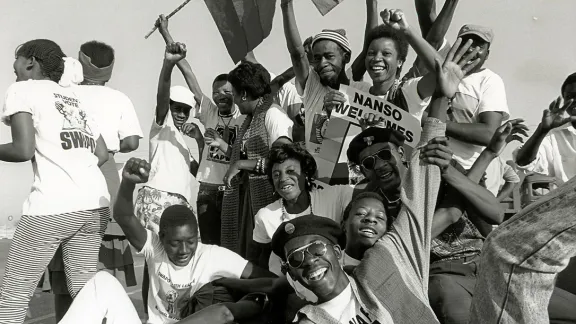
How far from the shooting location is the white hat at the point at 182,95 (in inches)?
227

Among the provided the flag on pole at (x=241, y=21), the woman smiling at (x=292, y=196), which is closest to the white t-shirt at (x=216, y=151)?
the flag on pole at (x=241, y=21)

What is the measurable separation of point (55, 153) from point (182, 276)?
1065 millimetres

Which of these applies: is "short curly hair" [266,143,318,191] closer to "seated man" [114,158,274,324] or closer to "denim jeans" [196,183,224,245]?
"seated man" [114,158,274,324]

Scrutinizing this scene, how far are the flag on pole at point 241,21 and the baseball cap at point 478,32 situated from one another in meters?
2.26

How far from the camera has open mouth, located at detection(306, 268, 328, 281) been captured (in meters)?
3.24

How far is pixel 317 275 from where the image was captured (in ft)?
10.6

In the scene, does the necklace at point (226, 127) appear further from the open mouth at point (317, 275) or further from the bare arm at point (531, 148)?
the open mouth at point (317, 275)

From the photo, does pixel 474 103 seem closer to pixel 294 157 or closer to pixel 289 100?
pixel 294 157

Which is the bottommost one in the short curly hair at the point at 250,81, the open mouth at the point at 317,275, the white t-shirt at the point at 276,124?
the open mouth at the point at 317,275

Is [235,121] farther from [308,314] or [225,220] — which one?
[308,314]

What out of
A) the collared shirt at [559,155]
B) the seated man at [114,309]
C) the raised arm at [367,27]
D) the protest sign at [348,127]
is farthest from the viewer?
the collared shirt at [559,155]

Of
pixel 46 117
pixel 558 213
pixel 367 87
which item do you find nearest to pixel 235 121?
pixel 367 87

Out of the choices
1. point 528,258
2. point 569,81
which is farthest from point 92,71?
point 528,258

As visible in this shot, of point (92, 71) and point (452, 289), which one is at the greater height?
point (92, 71)
